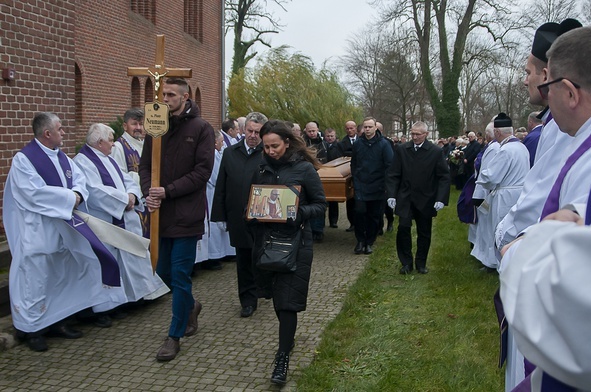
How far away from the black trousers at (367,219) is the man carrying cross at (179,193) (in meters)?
4.62

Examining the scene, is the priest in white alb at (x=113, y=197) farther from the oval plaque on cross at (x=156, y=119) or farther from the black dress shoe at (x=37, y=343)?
the oval plaque on cross at (x=156, y=119)

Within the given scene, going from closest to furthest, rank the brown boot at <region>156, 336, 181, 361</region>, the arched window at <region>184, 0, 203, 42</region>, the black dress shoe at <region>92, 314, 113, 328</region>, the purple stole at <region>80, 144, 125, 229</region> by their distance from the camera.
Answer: the brown boot at <region>156, 336, 181, 361</region>
the black dress shoe at <region>92, 314, 113, 328</region>
the purple stole at <region>80, 144, 125, 229</region>
the arched window at <region>184, 0, 203, 42</region>

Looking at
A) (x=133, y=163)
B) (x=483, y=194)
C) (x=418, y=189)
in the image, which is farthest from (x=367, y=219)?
(x=133, y=163)

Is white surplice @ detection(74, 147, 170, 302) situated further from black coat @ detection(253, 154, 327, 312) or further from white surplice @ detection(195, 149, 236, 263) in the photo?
white surplice @ detection(195, 149, 236, 263)

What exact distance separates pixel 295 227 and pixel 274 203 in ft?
0.77

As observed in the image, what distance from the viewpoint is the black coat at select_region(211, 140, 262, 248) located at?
598 centimetres

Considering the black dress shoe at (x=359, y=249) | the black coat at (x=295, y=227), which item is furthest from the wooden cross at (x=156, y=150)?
the black dress shoe at (x=359, y=249)

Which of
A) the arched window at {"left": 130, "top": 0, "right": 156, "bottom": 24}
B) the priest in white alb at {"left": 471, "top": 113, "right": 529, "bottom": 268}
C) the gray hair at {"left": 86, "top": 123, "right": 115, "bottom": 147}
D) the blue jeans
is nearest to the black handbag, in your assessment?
the blue jeans

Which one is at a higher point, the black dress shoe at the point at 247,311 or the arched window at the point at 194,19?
the arched window at the point at 194,19

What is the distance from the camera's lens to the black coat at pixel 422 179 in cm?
784

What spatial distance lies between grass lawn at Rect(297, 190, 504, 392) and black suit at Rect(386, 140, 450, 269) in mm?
428

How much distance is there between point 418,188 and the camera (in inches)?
310

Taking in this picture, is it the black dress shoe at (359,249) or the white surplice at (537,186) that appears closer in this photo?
the white surplice at (537,186)

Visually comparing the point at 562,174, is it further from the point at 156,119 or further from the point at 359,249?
the point at 359,249
